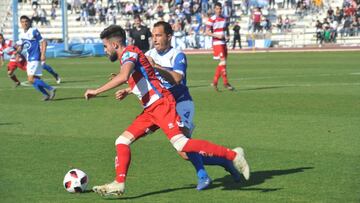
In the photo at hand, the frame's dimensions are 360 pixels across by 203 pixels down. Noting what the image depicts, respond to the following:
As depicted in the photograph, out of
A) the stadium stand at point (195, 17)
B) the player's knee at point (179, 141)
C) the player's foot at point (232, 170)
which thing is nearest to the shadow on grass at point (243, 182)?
the player's foot at point (232, 170)

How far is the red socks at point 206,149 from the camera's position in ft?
28.3

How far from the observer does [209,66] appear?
34719 mm

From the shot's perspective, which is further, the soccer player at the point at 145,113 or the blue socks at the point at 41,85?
the blue socks at the point at 41,85

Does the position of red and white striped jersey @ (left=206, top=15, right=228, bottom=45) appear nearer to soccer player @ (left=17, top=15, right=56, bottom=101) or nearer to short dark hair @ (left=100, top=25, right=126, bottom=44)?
soccer player @ (left=17, top=15, right=56, bottom=101)

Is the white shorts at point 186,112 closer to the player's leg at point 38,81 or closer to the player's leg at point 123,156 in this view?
the player's leg at point 123,156

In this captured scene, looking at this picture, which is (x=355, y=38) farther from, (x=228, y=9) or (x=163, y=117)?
(x=163, y=117)

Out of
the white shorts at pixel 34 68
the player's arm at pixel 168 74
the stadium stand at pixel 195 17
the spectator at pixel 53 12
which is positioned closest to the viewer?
the player's arm at pixel 168 74

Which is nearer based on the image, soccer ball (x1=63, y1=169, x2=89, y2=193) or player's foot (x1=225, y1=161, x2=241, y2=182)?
soccer ball (x1=63, y1=169, x2=89, y2=193)

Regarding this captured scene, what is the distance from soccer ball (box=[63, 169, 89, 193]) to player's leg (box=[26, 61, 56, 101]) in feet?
37.6

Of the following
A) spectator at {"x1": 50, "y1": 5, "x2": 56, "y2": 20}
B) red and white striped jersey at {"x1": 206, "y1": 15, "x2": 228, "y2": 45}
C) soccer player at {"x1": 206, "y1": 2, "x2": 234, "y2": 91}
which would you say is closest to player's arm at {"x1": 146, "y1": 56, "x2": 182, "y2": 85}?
soccer player at {"x1": 206, "y1": 2, "x2": 234, "y2": 91}

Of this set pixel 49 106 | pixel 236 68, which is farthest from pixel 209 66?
pixel 49 106

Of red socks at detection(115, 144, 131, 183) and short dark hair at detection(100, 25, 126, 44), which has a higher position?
short dark hair at detection(100, 25, 126, 44)

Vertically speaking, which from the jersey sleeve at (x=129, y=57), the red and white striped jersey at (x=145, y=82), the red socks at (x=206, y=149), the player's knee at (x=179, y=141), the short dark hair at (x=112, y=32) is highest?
the short dark hair at (x=112, y=32)

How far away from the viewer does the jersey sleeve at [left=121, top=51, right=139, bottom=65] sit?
8453mm
